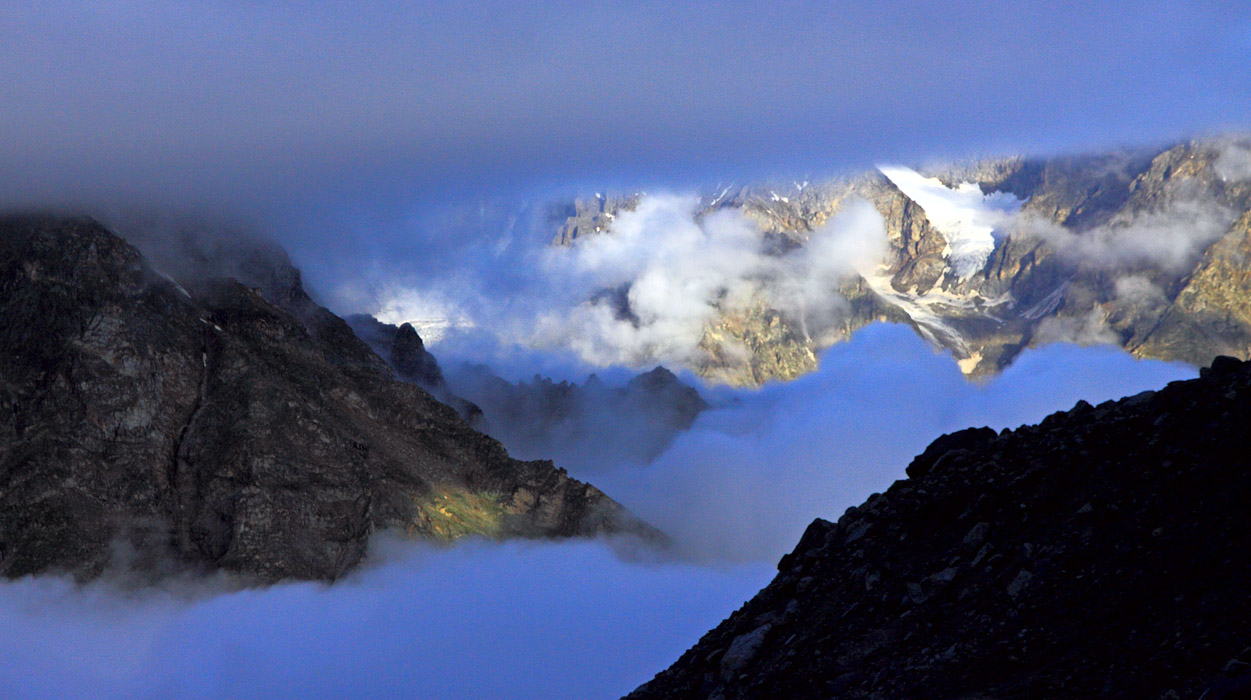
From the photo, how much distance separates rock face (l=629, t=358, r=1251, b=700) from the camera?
30344 millimetres

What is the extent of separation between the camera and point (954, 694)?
32.0m

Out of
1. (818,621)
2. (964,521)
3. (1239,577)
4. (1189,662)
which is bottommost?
(1189,662)

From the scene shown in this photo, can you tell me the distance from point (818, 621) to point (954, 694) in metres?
7.02

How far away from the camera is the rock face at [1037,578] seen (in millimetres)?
30344

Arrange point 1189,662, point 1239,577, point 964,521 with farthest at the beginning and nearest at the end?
point 964,521 → point 1239,577 → point 1189,662

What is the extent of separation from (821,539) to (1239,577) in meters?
15.8

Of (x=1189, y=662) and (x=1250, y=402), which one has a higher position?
(x=1250, y=402)

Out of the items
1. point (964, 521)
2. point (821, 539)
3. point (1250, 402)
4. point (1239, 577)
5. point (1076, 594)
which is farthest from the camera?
point (821, 539)

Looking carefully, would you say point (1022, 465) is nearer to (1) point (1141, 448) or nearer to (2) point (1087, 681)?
(1) point (1141, 448)

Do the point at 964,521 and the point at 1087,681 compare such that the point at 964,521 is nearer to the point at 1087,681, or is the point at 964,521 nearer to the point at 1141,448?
the point at 1141,448

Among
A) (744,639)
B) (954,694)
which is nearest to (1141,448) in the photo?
(954,694)

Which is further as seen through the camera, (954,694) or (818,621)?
(818,621)

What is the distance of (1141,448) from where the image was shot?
123 feet

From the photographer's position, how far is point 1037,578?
3481cm
